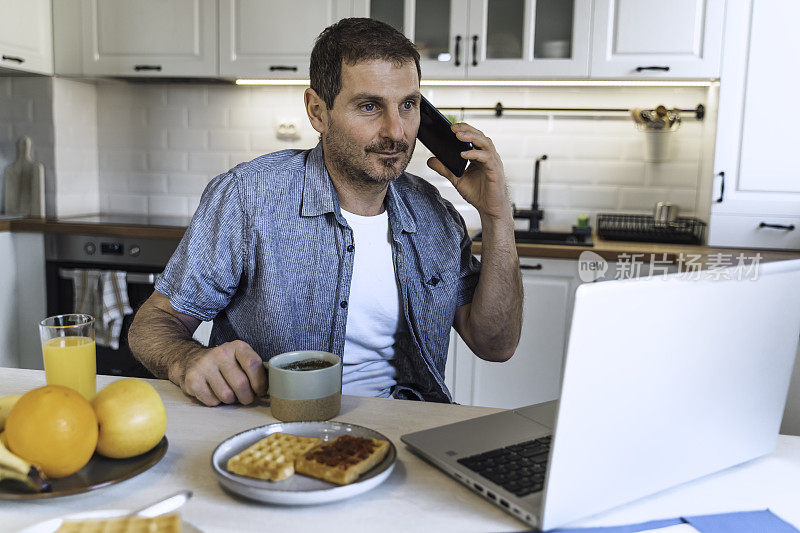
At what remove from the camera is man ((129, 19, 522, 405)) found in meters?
1.37

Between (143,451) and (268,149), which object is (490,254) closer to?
(143,451)

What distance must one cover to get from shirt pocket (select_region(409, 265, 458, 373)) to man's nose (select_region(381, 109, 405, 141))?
28cm

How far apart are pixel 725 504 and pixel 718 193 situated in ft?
6.91

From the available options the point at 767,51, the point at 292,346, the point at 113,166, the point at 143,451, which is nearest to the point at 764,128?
the point at 767,51

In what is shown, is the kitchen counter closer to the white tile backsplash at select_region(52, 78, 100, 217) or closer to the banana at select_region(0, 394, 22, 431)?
the white tile backsplash at select_region(52, 78, 100, 217)

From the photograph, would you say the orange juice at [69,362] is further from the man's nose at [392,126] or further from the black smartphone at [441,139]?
the black smartphone at [441,139]

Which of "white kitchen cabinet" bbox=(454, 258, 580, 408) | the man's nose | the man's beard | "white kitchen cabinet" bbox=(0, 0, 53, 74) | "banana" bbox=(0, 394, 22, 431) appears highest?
"white kitchen cabinet" bbox=(0, 0, 53, 74)

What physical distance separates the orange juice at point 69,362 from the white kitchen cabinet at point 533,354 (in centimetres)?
171

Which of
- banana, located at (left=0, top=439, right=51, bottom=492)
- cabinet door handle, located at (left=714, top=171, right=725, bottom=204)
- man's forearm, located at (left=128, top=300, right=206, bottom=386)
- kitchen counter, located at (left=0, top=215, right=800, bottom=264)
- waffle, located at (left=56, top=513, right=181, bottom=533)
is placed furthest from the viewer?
cabinet door handle, located at (left=714, top=171, right=725, bottom=204)

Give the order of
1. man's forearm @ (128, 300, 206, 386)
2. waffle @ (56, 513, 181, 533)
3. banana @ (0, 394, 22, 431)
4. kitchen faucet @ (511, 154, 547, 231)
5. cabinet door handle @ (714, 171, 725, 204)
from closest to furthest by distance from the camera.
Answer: waffle @ (56, 513, 181, 533) < banana @ (0, 394, 22, 431) < man's forearm @ (128, 300, 206, 386) < cabinet door handle @ (714, 171, 725, 204) < kitchen faucet @ (511, 154, 547, 231)

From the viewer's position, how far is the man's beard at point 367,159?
1.37 meters

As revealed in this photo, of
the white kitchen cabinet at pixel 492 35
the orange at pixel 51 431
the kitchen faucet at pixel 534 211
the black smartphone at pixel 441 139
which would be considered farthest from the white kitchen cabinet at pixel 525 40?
the orange at pixel 51 431

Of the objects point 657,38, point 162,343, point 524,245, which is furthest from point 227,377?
point 657,38

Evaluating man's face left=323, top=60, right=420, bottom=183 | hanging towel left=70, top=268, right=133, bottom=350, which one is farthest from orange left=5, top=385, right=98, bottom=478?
hanging towel left=70, top=268, right=133, bottom=350
